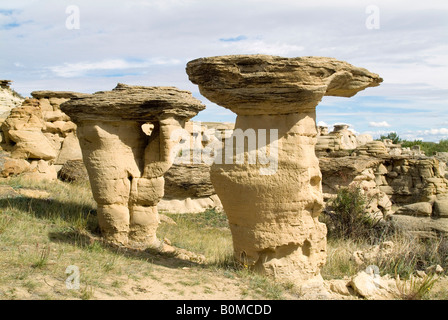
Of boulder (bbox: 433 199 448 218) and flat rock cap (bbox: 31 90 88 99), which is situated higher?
flat rock cap (bbox: 31 90 88 99)

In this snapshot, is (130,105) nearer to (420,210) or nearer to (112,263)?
(112,263)

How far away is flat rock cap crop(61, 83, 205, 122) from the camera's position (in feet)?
→ 23.7

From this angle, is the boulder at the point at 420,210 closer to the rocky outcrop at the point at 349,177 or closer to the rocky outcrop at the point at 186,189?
the rocky outcrop at the point at 349,177

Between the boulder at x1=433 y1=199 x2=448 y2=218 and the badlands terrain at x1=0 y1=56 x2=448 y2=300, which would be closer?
the badlands terrain at x1=0 y1=56 x2=448 y2=300

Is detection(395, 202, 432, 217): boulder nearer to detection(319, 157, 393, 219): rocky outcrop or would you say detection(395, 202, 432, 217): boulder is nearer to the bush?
the bush

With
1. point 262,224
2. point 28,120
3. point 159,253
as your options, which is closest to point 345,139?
point 28,120

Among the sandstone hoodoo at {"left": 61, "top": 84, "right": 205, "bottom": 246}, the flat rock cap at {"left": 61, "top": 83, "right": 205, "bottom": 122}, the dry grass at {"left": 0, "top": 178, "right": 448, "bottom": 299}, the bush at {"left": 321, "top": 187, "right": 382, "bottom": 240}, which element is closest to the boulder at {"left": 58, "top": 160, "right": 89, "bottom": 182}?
the dry grass at {"left": 0, "top": 178, "right": 448, "bottom": 299}

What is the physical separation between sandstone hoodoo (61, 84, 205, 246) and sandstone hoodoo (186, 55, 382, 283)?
2498 millimetres

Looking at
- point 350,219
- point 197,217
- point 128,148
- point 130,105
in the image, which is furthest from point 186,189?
point 130,105

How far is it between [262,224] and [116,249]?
3.02 metres

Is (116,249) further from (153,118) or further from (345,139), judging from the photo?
(345,139)

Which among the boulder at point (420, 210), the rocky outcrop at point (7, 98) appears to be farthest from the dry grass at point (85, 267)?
the rocky outcrop at point (7, 98)

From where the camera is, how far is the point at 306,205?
206 inches

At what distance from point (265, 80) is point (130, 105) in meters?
3.23
